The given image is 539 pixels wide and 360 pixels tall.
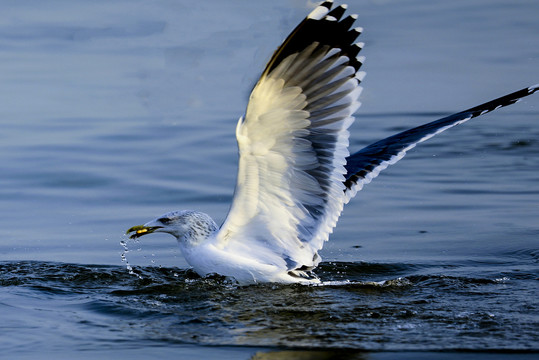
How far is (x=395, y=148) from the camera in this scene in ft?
→ 21.8

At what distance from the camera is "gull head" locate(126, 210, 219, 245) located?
6.32 metres

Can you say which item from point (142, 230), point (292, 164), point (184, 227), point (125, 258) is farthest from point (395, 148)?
point (125, 258)

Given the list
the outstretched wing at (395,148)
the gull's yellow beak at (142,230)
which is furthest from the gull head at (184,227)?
the outstretched wing at (395,148)

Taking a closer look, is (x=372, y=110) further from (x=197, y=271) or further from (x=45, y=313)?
(x=45, y=313)

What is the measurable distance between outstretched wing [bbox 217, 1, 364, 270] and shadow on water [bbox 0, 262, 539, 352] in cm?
31

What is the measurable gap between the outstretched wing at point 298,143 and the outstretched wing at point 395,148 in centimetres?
47

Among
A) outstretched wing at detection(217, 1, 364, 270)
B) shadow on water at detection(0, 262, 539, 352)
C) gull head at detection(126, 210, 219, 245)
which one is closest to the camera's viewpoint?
shadow on water at detection(0, 262, 539, 352)

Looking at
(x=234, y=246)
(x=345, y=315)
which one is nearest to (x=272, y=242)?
(x=234, y=246)

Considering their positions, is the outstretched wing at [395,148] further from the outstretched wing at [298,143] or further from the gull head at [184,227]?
the gull head at [184,227]

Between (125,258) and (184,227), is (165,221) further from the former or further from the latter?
(125,258)

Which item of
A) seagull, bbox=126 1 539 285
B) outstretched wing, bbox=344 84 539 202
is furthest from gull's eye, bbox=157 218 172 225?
outstretched wing, bbox=344 84 539 202

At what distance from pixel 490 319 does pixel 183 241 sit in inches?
81.4

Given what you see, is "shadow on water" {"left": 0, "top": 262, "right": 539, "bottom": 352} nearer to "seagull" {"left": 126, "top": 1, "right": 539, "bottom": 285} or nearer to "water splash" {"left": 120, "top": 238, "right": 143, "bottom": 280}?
"water splash" {"left": 120, "top": 238, "right": 143, "bottom": 280}

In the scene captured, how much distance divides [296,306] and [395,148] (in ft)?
4.90
